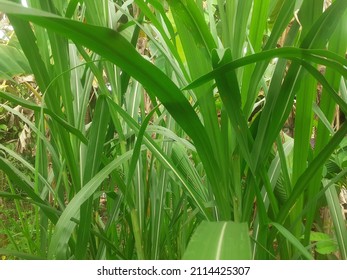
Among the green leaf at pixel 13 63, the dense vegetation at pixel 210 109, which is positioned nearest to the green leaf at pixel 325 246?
the dense vegetation at pixel 210 109

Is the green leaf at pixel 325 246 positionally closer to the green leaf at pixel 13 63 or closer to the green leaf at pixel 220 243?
the green leaf at pixel 220 243

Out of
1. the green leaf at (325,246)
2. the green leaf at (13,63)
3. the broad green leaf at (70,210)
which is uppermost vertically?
the green leaf at (13,63)

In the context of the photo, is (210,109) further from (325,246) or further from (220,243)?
(325,246)

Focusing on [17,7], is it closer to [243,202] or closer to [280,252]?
[243,202]

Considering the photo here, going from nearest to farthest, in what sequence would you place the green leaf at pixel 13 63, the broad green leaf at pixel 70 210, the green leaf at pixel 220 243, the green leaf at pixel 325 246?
1. the green leaf at pixel 220 243
2. the broad green leaf at pixel 70 210
3. the green leaf at pixel 325 246
4. the green leaf at pixel 13 63

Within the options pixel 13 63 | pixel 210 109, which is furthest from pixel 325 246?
pixel 13 63

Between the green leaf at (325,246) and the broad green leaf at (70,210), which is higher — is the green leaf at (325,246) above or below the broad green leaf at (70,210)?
below

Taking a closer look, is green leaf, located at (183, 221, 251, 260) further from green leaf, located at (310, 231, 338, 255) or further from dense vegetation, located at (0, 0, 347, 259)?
green leaf, located at (310, 231, 338, 255)

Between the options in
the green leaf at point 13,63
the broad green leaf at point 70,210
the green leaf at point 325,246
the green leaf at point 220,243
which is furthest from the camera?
the green leaf at point 13,63

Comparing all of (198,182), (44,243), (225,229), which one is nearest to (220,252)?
(225,229)
